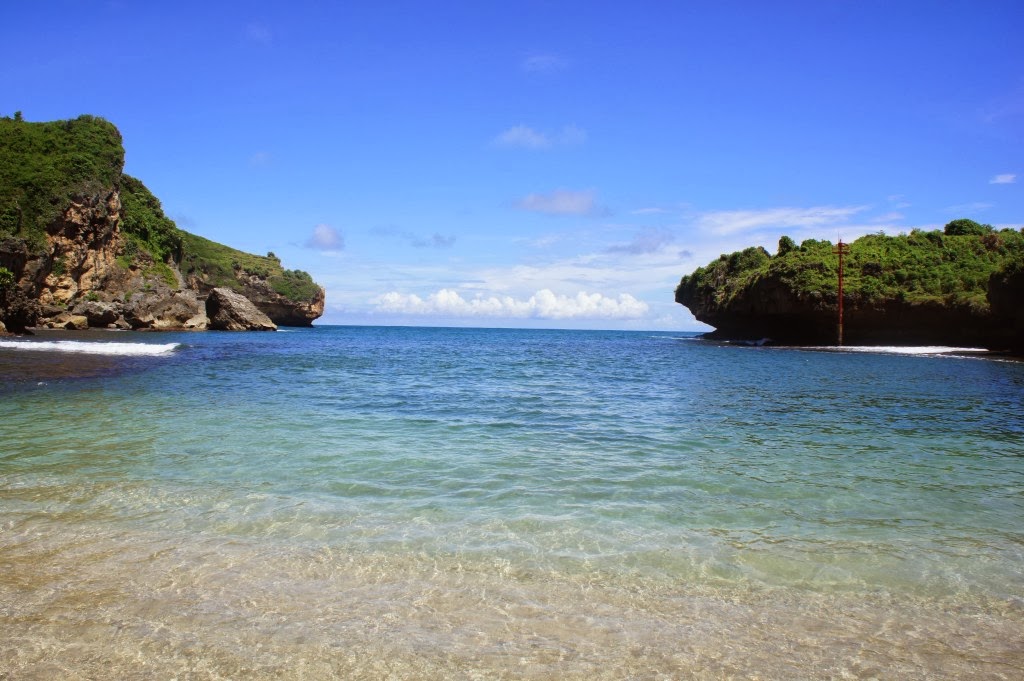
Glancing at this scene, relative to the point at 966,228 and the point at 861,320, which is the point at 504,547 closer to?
the point at 861,320

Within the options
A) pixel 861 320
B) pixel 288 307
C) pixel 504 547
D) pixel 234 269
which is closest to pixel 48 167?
pixel 234 269

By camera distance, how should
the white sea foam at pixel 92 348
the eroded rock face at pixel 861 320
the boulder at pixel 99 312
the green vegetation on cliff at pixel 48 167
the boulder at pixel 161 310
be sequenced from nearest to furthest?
the white sea foam at pixel 92 348 → the eroded rock face at pixel 861 320 → the green vegetation on cliff at pixel 48 167 → the boulder at pixel 99 312 → the boulder at pixel 161 310

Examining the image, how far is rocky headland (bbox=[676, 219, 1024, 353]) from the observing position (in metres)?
48.2

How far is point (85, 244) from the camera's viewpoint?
197 ft

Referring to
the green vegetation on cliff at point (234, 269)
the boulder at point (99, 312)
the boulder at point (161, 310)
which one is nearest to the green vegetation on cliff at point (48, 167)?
the boulder at point (99, 312)

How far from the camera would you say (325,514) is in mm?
6418

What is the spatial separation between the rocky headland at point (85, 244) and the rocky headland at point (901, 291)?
218ft

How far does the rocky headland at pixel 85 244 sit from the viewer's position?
169 feet

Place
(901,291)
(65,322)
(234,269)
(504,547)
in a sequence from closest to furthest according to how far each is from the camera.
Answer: (504,547), (901,291), (65,322), (234,269)

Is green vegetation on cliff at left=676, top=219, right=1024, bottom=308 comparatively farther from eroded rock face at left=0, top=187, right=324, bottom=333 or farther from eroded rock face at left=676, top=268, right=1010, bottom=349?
eroded rock face at left=0, top=187, right=324, bottom=333

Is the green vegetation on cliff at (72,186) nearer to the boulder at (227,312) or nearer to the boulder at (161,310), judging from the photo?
the boulder at (161,310)

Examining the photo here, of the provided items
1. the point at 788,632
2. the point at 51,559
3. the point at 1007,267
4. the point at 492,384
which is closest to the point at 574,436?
the point at 788,632

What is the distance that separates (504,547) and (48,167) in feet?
238

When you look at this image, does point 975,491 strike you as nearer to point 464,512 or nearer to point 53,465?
point 464,512
